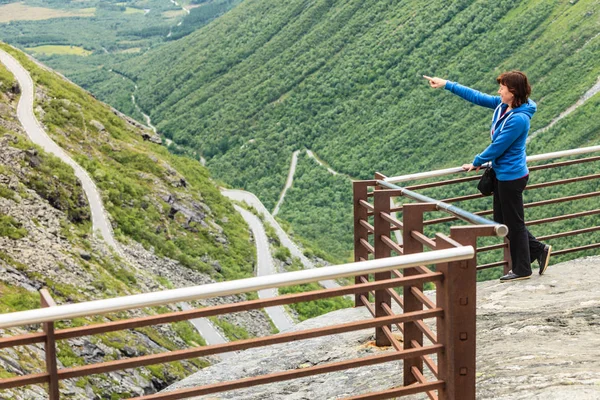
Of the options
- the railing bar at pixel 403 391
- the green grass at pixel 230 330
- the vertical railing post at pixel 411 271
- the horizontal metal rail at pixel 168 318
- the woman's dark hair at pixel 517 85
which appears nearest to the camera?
the horizontal metal rail at pixel 168 318

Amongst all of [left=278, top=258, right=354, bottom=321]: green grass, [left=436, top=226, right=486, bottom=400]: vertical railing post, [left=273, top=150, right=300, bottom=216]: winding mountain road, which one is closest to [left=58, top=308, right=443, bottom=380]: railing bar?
Result: [left=436, top=226, right=486, bottom=400]: vertical railing post

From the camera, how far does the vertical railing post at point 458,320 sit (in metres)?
4.17

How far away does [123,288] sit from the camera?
26.9 metres

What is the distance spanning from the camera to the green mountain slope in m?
104

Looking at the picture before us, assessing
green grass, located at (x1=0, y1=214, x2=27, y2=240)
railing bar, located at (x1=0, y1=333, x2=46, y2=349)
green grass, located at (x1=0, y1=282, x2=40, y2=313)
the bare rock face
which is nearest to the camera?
railing bar, located at (x1=0, y1=333, x2=46, y2=349)

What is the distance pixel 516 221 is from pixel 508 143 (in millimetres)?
827

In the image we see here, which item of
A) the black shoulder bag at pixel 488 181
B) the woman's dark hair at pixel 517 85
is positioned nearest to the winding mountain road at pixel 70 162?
the black shoulder bag at pixel 488 181

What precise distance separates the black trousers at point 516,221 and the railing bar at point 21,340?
4389 mm

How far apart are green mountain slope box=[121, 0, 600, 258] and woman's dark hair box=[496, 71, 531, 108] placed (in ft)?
255

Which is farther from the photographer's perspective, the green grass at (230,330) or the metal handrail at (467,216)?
the green grass at (230,330)

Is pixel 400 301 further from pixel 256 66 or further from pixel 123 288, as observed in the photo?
pixel 256 66

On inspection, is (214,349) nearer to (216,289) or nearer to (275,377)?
(216,289)

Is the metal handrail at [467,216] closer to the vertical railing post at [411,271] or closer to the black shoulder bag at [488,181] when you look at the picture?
the vertical railing post at [411,271]

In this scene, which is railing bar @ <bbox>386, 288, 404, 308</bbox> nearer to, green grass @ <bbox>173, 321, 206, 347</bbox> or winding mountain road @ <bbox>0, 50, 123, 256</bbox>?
green grass @ <bbox>173, 321, 206, 347</bbox>
